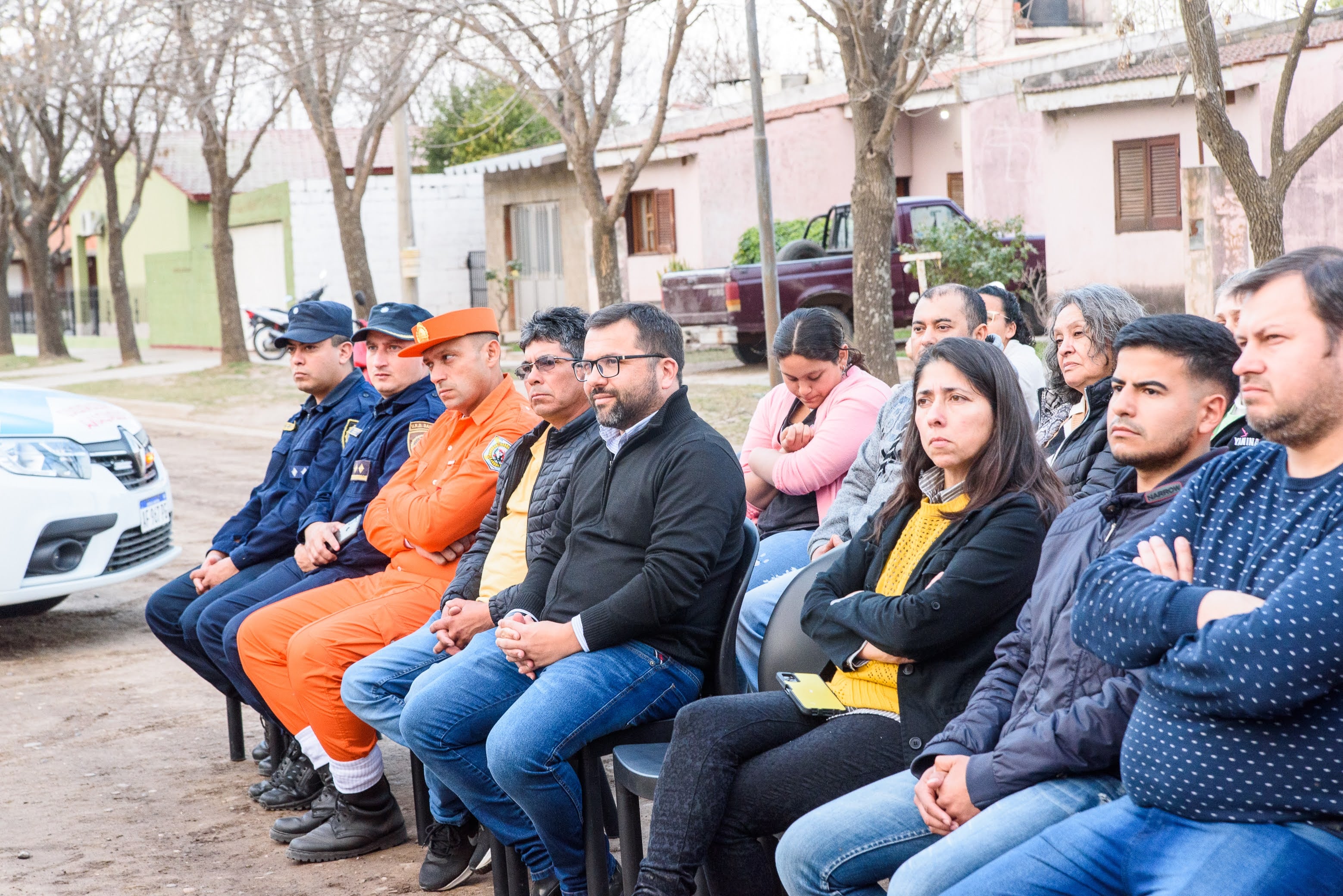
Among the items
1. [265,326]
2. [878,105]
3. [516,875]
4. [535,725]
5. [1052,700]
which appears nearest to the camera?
[1052,700]

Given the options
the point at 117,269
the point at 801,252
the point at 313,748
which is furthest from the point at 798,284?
the point at 117,269

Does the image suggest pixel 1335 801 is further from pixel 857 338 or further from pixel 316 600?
pixel 857 338

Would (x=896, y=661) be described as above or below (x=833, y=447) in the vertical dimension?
below

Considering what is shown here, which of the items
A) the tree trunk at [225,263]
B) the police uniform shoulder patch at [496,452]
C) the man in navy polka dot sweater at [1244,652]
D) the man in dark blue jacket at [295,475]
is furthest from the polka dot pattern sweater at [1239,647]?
the tree trunk at [225,263]

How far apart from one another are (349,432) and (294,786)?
139cm

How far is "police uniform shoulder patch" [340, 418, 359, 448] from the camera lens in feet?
18.3

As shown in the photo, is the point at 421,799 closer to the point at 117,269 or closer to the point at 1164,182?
the point at 1164,182

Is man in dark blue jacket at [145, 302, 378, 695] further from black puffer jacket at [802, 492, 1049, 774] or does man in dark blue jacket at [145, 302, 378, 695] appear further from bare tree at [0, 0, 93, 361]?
bare tree at [0, 0, 93, 361]

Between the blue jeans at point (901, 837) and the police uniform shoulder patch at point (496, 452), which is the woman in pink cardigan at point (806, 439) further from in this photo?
the blue jeans at point (901, 837)

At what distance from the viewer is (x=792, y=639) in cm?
383

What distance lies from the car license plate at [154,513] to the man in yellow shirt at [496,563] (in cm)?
318

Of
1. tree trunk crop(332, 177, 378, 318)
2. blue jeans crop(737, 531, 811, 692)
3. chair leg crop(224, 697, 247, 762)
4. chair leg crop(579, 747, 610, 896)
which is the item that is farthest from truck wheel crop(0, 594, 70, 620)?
tree trunk crop(332, 177, 378, 318)

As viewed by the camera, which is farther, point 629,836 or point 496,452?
point 496,452

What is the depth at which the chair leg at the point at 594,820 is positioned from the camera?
3.82 m
